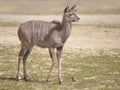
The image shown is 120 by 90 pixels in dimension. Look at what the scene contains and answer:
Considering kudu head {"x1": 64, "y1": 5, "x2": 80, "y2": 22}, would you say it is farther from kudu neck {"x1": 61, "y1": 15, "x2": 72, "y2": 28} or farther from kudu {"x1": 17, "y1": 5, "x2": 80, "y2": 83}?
kudu neck {"x1": 61, "y1": 15, "x2": 72, "y2": 28}

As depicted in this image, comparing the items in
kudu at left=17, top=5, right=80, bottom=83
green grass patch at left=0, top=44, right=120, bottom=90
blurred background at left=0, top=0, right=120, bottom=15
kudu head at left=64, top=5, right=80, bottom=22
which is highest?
kudu head at left=64, top=5, right=80, bottom=22

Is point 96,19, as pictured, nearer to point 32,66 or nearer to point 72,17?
point 32,66

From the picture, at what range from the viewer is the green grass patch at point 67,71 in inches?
543

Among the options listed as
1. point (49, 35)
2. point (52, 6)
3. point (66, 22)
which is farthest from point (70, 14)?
point (52, 6)

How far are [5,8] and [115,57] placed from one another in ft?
91.5

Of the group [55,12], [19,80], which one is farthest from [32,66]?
[55,12]

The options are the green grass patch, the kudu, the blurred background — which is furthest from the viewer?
the blurred background

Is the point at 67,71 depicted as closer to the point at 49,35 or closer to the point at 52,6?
the point at 49,35

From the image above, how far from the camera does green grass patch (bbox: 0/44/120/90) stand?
13781 mm

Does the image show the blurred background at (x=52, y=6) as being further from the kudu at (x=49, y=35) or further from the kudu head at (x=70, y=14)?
the kudu head at (x=70, y=14)

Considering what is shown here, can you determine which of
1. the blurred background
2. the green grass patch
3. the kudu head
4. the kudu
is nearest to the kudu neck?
the kudu

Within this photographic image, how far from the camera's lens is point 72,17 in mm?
13898

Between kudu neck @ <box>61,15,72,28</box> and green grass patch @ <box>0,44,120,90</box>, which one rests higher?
kudu neck @ <box>61,15,72,28</box>

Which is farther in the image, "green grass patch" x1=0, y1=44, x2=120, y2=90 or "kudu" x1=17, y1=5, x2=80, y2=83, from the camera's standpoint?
"kudu" x1=17, y1=5, x2=80, y2=83
